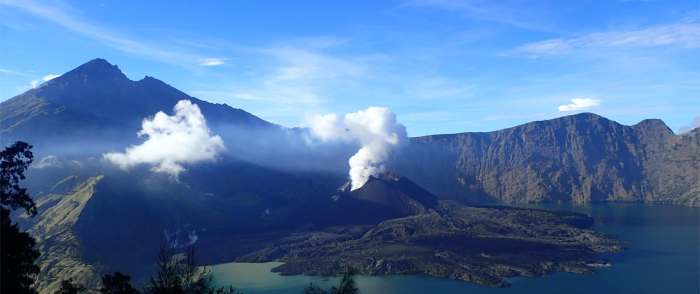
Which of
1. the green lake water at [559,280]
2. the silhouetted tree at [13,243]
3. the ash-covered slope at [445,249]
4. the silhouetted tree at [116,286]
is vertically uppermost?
the silhouetted tree at [13,243]

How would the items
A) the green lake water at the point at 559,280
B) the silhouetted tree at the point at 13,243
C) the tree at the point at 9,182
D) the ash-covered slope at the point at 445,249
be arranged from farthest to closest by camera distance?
the ash-covered slope at the point at 445,249 < the green lake water at the point at 559,280 < the tree at the point at 9,182 < the silhouetted tree at the point at 13,243

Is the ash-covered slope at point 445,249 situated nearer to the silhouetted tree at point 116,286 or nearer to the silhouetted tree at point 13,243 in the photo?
the silhouetted tree at point 116,286

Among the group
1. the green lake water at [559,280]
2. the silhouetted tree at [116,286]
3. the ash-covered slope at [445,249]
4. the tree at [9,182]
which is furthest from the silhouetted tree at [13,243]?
the ash-covered slope at [445,249]

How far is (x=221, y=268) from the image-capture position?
458ft

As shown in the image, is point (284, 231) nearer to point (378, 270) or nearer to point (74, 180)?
point (378, 270)

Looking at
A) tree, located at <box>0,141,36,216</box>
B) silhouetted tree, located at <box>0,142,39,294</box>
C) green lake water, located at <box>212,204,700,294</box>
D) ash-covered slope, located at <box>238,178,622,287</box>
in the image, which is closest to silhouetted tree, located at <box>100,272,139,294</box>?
silhouetted tree, located at <box>0,142,39,294</box>

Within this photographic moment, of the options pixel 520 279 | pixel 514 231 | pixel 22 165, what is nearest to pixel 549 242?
Result: pixel 514 231

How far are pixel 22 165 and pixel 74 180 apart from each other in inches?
7014

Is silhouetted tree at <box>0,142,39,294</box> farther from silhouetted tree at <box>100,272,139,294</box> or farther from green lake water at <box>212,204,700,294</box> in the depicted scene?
green lake water at <box>212,204,700,294</box>

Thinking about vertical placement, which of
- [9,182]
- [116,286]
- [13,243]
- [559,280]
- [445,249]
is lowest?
[559,280]

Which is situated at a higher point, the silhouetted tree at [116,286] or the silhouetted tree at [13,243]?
the silhouetted tree at [13,243]

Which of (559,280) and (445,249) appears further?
(445,249)

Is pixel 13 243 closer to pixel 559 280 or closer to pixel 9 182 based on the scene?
pixel 9 182

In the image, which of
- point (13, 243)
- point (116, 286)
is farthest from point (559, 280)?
point (13, 243)
